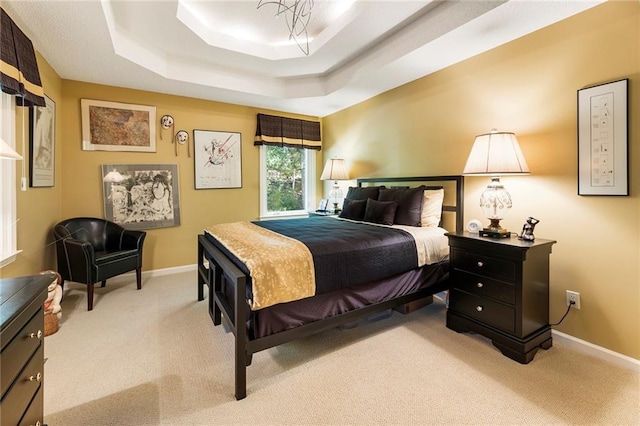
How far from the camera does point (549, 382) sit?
1862 millimetres

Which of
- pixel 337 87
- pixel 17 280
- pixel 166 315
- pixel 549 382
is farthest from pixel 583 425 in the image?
pixel 337 87

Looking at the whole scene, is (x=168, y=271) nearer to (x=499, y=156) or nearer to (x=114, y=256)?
(x=114, y=256)

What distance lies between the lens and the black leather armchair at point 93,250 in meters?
2.93

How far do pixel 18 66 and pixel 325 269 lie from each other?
109 inches

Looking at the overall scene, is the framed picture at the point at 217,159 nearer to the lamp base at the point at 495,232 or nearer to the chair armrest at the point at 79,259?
the chair armrest at the point at 79,259

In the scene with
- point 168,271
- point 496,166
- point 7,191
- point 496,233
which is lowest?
point 168,271

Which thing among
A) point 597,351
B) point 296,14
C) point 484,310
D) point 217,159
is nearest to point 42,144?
point 217,159

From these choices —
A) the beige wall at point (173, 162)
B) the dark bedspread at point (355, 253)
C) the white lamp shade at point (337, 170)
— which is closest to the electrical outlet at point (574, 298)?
the dark bedspread at point (355, 253)

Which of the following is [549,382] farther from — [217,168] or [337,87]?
[217,168]

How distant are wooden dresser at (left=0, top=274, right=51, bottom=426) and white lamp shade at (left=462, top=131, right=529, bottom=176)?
2752 mm

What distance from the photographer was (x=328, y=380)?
1.90 meters

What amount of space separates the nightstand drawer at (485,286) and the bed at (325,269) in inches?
11.7

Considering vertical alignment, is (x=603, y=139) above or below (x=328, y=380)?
above

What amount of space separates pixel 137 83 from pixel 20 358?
3.64 m
